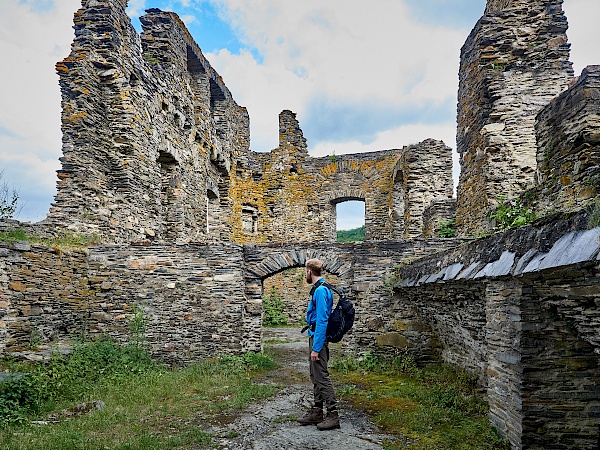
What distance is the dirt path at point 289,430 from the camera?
13.4 feet

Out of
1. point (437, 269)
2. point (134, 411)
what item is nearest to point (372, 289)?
point (437, 269)

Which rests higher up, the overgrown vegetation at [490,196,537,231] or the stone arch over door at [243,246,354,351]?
the overgrown vegetation at [490,196,537,231]

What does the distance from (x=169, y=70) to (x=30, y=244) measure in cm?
684

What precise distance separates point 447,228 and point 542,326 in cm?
611

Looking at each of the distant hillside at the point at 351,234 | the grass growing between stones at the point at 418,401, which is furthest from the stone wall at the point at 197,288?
the distant hillside at the point at 351,234

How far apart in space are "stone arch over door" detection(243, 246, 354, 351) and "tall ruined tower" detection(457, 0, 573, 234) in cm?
266

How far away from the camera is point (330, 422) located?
4445mm

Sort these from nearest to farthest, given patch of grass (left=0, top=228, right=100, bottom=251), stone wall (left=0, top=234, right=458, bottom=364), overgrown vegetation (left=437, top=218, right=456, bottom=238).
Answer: patch of grass (left=0, top=228, right=100, bottom=251) → stone wall (left=0, top=234, right=458, bottom=364) → overgrown vegetation (left=437, top=218, right=456, bottom=238)

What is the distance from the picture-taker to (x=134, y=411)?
507cm

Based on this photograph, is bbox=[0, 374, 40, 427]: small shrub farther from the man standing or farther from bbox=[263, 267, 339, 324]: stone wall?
bbox=[263, 267, 339, 324]: stone wall

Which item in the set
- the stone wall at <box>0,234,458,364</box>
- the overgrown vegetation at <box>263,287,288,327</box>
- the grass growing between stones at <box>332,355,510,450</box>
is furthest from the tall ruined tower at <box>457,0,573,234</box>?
the overgrown vegetation at <box>263,287,288,327</box>

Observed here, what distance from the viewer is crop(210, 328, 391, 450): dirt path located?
161 inches

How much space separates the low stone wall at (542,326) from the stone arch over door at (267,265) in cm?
359

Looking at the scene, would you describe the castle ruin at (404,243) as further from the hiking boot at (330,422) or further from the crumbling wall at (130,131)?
the hiking boot at (330,422)
